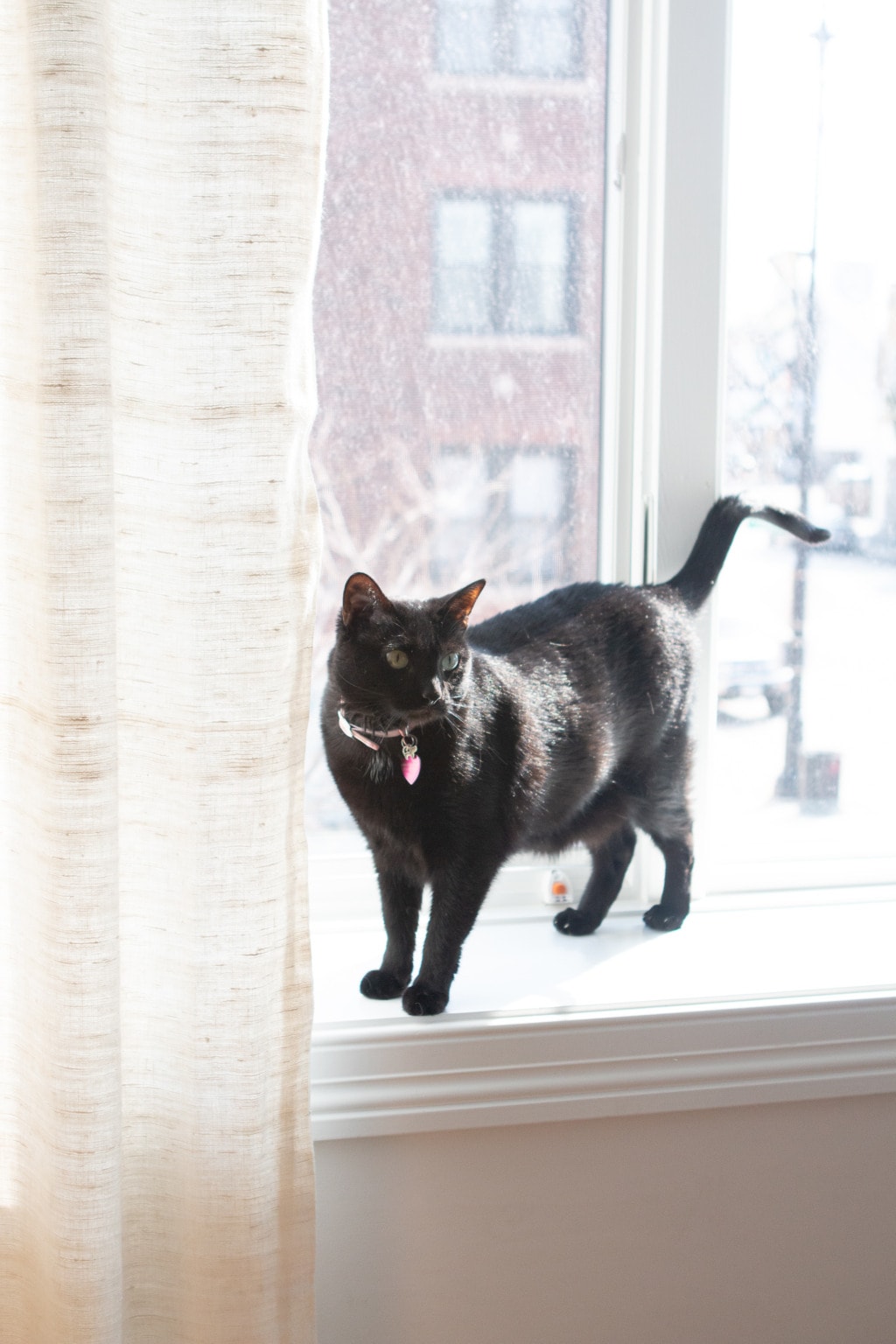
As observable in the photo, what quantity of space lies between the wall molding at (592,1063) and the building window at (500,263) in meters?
0.77

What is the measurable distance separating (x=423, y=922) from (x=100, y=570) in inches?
23.5

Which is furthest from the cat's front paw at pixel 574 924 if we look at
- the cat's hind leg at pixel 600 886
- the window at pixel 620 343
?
the window at pixel 620 343

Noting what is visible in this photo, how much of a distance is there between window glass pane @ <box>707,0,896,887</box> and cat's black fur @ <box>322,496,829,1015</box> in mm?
160

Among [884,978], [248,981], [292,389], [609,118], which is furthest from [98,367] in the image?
[884,978]

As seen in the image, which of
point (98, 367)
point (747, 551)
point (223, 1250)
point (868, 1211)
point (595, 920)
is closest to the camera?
point (98, 367)

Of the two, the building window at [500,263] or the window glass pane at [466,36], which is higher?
the window glass pane at [466,36]

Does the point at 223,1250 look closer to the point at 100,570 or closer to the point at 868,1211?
the point at 100,570

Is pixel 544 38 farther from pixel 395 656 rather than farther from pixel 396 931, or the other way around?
pixel 396 931

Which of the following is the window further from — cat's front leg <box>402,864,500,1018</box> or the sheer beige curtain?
the sheer beige curtain

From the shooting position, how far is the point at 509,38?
1.22 meters

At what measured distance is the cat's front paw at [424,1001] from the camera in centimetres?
102

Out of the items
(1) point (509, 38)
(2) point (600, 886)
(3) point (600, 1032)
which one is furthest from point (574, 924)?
(1) point (509, 38)

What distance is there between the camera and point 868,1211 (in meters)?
1.16

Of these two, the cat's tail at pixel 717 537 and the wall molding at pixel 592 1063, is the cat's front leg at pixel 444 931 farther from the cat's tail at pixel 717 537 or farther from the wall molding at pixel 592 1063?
the cat's tail at pixel 717 537
